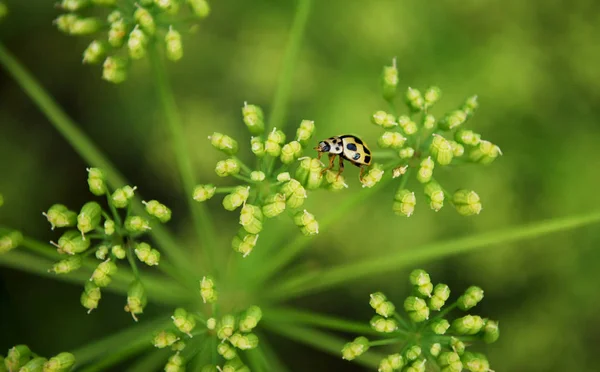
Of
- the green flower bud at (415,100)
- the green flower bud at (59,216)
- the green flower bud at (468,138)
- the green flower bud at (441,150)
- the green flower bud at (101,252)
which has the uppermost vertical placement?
the green flower bud at (415,100)

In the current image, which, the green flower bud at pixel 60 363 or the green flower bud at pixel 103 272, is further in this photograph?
the green flower bud at pixel 103 272

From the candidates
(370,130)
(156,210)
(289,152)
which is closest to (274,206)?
(289,152)

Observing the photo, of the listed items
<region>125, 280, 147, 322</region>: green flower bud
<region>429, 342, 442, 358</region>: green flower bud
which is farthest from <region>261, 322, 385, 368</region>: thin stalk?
<region>125, 280, 147, 322</region>: green flower bud

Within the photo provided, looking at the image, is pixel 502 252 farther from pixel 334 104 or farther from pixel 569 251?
pixel 334 104

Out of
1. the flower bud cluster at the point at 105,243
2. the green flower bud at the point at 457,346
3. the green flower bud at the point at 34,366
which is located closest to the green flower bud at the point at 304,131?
the flower bud cluster at the point at 105,243

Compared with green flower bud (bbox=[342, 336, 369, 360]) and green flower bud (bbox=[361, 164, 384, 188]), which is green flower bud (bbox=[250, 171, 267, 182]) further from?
green flower bud (bbox=[342, 336, 369, 360])

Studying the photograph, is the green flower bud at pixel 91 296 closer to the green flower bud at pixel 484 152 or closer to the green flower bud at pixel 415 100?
the green flower bud at pixel 415 100

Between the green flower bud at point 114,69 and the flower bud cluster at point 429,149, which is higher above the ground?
the green flower bud at point 114,69

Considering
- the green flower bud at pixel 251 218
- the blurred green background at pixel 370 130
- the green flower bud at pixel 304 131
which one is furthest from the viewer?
the blurred green background at pixel 370 130
